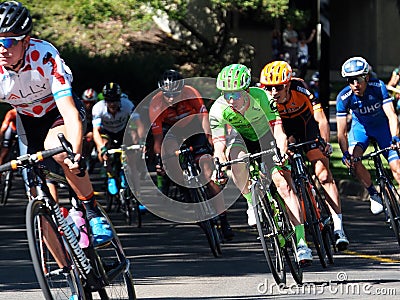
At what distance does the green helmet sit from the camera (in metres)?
9.52

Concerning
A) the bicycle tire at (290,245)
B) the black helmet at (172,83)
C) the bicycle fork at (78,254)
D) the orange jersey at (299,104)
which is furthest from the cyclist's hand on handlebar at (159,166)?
the bicycle fork at (78,254)

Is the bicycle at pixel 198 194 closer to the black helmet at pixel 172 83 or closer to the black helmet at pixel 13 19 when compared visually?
the black helmet at pixel 172 83

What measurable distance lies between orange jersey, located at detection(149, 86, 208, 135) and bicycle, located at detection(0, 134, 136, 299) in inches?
219

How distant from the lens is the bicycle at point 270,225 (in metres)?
9.14

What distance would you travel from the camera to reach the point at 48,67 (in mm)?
7070

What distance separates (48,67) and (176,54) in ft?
81.9

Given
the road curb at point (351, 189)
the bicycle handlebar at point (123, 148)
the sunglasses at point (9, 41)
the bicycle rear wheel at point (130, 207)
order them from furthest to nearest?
the road curb at point (351, 189), the bicycle rear wheel at point (130, 207), the bicycle handlebar at point (123, 148), the sunglasses at point (9, 41)

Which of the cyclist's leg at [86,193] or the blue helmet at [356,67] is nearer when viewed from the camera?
the cyclist's leg at [86,193]

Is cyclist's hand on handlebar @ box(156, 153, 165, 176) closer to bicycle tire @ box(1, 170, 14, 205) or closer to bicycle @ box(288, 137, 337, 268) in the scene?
bicycle @ box(288, 137, 337, 268)

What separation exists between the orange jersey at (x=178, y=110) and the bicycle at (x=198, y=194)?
0.42 meters

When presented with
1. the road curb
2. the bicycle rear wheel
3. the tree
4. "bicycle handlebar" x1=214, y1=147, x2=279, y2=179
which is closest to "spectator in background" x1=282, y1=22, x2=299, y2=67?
the tree

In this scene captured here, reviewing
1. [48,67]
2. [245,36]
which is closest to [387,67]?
[245,36]

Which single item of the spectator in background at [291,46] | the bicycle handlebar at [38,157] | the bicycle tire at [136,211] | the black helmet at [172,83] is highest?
the bicycle handlebar at [38,157]

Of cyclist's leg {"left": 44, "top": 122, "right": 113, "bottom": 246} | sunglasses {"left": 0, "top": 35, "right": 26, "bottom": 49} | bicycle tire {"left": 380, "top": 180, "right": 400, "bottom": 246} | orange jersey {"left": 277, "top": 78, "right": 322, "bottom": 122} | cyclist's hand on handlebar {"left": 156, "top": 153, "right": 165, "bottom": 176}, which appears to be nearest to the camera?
sunglasses {"left": 0, "top": 35, "right": 26, "bottom": 49}
